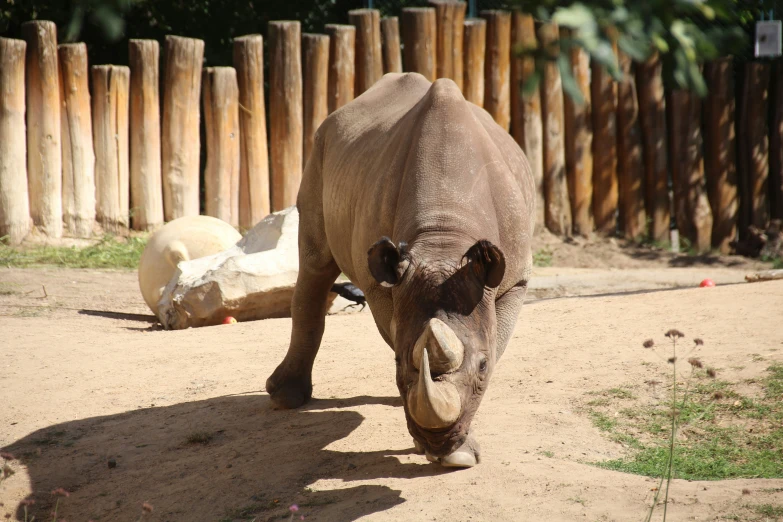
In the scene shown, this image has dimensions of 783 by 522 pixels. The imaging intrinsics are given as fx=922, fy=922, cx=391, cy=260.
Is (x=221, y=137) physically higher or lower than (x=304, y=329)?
higher

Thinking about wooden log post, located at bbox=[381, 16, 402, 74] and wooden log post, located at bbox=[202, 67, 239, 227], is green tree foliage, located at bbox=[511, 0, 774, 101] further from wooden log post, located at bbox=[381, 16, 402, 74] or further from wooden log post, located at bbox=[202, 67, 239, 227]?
wooden log post, located at bbox=[381, 16, 402, 74]

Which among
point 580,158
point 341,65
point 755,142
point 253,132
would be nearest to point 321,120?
point 341,65

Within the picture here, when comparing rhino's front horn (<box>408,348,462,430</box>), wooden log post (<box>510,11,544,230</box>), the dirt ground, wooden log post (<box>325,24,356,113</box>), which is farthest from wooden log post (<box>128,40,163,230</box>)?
rhino's front horn (<box>408,348,462,430</box>)

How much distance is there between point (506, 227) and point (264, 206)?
23.4 ft

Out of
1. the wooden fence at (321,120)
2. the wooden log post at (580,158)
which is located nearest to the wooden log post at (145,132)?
the wooden fence at (321,120)

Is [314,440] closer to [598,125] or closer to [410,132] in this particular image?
[410,132]

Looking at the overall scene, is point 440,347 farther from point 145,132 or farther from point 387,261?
point 145,132

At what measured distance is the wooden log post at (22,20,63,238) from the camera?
10578 mm

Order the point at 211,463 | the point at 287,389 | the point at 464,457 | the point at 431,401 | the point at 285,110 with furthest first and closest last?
the point at 285,110, the point at 287,389, the point at 211,463, the point at 464,457, the point at 431,401

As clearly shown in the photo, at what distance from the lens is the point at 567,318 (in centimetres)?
741

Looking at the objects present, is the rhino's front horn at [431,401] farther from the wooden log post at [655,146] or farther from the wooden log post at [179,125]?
the wooden log post at [655,146]

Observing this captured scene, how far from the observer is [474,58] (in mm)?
11727

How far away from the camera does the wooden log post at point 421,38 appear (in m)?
11.5

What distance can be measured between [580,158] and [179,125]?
515cm
